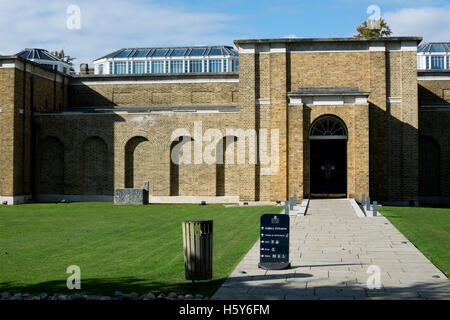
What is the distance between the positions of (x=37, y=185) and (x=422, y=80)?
89.4 feet

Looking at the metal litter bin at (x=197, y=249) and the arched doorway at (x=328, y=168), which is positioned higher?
the arched doorway at (x=328, y=168)

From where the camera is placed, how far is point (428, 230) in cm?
1723

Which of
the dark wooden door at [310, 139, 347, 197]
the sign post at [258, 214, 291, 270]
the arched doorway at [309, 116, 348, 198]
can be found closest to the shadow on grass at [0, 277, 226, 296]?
the sign post at [258, 214, 291, 270]

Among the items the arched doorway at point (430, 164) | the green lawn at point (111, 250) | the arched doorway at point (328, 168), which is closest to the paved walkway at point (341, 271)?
the green lawn at point (111, 250)

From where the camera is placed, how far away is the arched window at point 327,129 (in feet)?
92.3

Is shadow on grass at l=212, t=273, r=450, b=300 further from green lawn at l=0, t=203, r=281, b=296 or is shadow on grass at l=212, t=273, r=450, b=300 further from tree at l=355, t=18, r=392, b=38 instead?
tree at l=355, t=18, r=392, b=38

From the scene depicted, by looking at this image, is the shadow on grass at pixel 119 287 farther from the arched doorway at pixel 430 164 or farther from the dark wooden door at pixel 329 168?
the arched doorway at pixel 430 164

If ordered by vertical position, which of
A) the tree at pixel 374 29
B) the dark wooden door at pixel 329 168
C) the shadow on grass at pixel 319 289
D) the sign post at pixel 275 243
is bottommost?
the shadow on grass at pixel 319 289

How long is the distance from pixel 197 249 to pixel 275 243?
1.96 m

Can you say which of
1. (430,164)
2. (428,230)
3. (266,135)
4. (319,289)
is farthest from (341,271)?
(430,164)

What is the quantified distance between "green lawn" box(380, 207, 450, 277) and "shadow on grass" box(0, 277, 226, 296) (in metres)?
4.91

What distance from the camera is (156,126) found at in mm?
32312

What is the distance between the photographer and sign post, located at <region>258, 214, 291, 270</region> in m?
10.8

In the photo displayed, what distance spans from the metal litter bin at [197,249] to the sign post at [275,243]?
1.54m
